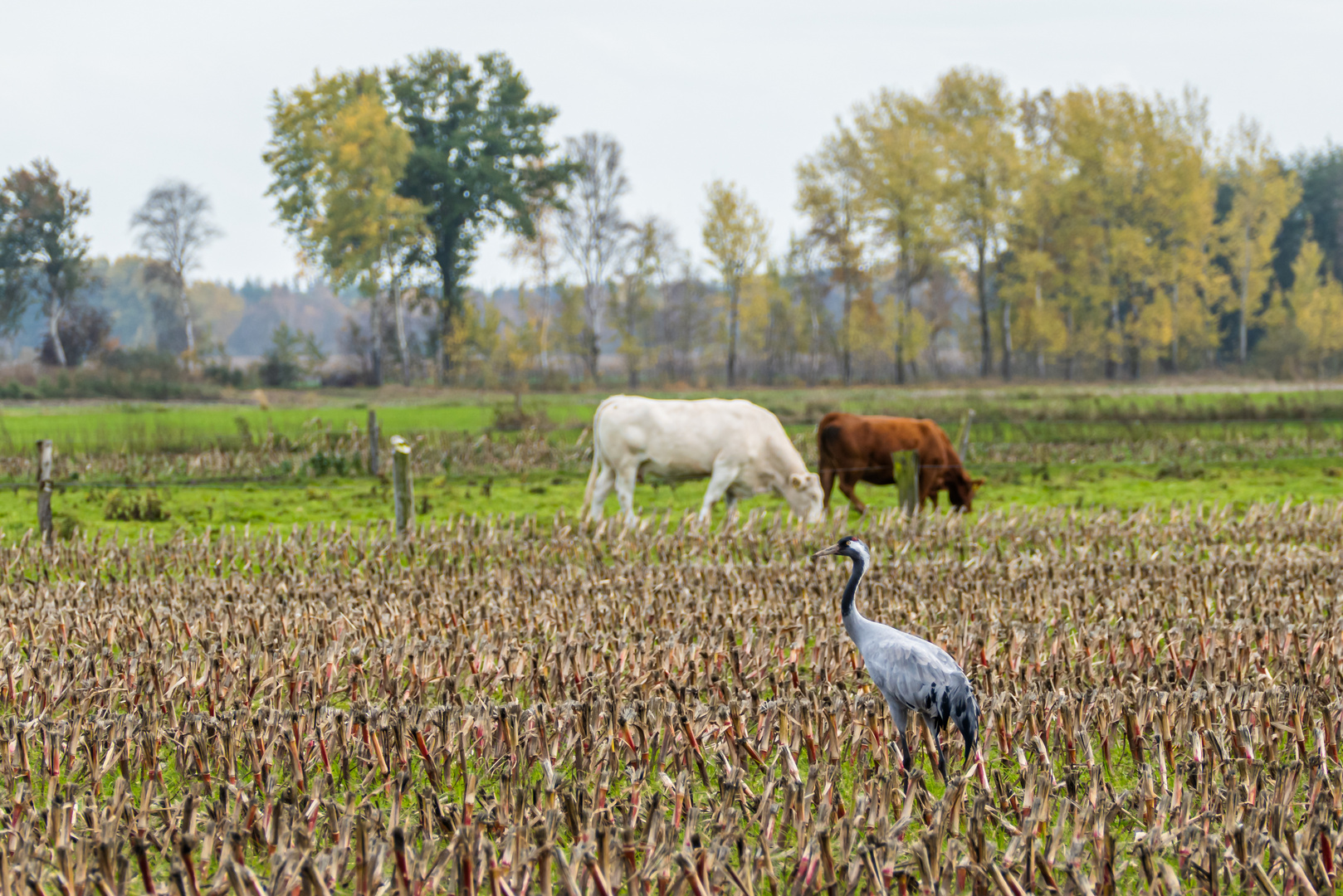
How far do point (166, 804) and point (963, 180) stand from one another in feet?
166

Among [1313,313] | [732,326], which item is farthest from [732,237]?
[1313,313]

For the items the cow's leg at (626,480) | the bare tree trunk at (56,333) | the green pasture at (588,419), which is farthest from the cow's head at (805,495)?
the bare tree trunk at (56,333)

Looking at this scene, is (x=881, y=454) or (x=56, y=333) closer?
(x=881, y=454)

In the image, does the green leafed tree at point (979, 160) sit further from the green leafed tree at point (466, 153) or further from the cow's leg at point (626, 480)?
the cow's leg at point (626, 480)

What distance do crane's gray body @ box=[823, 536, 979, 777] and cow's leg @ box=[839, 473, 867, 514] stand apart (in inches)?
423

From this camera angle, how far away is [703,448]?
574 inches

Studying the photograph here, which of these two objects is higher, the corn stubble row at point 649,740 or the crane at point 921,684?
the crane at point 921,684

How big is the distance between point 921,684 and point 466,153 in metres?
51.3

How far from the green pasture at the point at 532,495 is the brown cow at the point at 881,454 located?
0.65m

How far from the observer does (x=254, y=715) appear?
5258 mm

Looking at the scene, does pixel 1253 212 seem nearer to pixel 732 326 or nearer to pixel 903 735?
pixel 732 326

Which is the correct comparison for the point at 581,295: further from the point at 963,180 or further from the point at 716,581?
the point at 716,581

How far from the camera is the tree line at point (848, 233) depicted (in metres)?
49.0

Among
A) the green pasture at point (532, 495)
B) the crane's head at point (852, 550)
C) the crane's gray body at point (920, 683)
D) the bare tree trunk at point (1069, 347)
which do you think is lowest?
the green pasture at point (532, 495)
